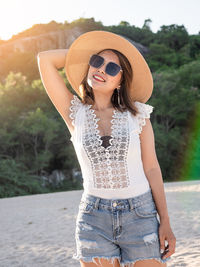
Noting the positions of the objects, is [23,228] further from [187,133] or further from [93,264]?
[187,133]

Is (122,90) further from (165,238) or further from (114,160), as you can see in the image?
(165,238)

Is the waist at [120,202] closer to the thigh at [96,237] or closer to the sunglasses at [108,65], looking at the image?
the thigh at [96,237]

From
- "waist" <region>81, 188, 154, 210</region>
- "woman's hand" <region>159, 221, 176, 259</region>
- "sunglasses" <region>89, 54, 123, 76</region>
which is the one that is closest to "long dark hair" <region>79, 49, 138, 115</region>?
"sunglasses" <region>89, 54, 123, 76</region>

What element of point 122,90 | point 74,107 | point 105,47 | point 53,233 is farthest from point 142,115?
point 53,233

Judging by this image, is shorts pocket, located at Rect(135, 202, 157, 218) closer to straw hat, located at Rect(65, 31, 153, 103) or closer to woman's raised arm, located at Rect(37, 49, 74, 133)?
woman's raised arm, located at Rect(37, 49, 74, 133)

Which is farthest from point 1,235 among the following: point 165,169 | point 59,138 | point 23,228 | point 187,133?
point 187,133

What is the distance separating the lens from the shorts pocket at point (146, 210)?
1.55 meters

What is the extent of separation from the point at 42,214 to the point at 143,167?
7331mm

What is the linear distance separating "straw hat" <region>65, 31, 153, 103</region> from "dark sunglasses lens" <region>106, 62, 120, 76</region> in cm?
14

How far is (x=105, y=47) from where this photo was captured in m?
1.96

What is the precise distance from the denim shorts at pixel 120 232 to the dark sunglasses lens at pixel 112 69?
644 mm

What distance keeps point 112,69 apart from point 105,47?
0.22 metres

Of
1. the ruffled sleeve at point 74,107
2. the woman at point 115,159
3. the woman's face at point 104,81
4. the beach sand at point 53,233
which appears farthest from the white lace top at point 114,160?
the beach sand at point 53,233

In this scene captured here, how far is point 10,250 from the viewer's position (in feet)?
19.0
